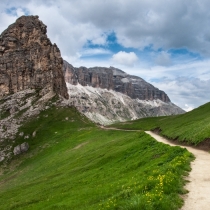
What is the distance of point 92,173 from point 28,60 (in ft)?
453

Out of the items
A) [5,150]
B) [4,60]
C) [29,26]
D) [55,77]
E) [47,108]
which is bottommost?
[5,150]

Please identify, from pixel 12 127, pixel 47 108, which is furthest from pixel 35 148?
pixel 47 108

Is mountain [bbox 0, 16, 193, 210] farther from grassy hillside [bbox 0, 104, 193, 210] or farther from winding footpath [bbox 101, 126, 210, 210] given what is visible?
winding footpath [bbox 101, 126, 210, 210]

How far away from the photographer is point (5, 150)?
9631 cm

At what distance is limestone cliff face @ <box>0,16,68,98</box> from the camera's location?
6079 inches

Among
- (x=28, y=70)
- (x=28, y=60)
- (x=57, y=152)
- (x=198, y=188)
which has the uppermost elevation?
(x=28, y=60)

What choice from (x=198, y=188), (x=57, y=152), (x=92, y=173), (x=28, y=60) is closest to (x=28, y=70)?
(x=28, y=60)

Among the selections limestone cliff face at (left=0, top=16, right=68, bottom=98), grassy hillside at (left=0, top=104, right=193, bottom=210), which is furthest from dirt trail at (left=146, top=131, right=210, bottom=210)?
limestone cliff face at (left=0, top=16, right=68, bottom=98)

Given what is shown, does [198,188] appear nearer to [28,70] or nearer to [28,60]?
[28,70]

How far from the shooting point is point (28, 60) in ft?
528

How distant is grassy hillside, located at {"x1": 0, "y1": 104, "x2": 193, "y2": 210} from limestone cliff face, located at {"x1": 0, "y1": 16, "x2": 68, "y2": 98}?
3859 cm

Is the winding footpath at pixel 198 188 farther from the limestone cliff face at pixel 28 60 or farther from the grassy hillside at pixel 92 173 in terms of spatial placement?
the limestone cliff face at pixel 28 60

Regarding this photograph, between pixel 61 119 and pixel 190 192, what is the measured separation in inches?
4115

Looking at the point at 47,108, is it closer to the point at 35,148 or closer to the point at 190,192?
the point at 35,148
